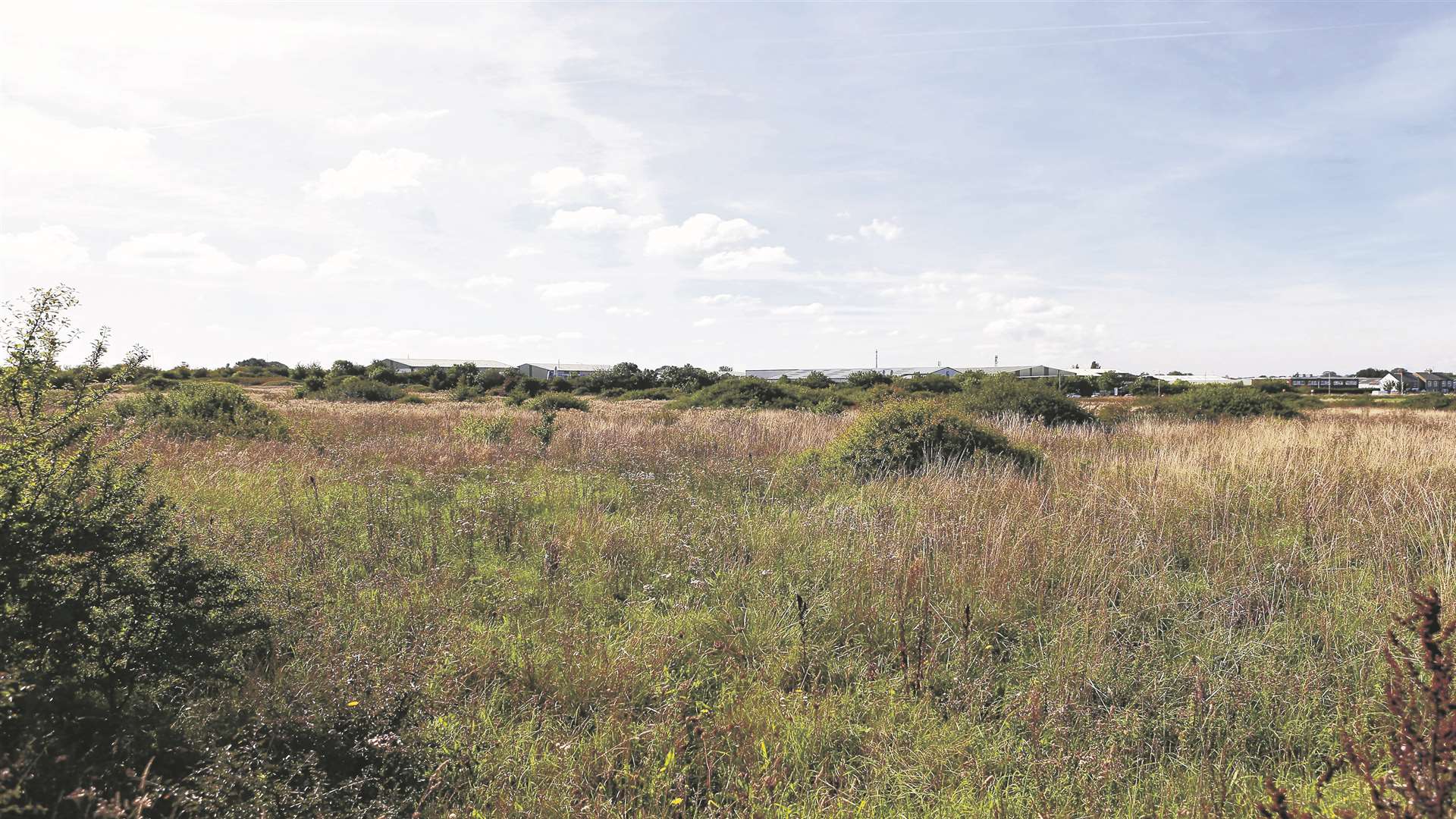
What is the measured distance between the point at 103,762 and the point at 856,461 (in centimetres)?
838

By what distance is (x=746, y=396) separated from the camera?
30953 mm

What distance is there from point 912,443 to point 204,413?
13797mm

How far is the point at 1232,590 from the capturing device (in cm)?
495

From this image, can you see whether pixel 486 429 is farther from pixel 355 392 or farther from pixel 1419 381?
pixel 1419 381

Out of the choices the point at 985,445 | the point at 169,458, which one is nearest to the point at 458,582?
the point at 169,458

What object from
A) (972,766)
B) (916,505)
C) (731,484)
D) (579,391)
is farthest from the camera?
(579,391)

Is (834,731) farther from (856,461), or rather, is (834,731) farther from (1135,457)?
(1135,457)

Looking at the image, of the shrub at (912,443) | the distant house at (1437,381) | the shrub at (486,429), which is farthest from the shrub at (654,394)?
the distant house at (1437,381)

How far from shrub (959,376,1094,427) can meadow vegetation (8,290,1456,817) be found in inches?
349

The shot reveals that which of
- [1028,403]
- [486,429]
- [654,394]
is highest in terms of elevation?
[1028,403]

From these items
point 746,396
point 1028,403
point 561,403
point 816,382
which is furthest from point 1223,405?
point 816,382

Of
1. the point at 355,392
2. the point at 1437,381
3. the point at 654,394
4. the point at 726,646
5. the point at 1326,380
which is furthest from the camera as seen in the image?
the point at 1326,380

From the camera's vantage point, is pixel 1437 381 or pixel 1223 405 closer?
pixel 1223 405

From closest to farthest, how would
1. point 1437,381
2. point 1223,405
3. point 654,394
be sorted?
1. point 1223,405
2. point 654,394
3. point 1437,381
